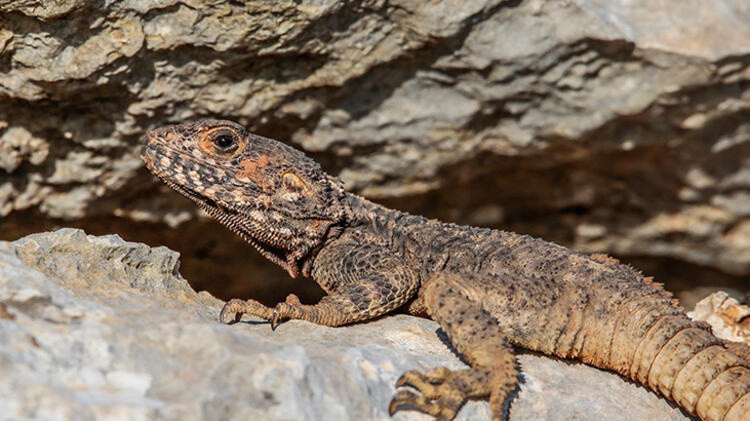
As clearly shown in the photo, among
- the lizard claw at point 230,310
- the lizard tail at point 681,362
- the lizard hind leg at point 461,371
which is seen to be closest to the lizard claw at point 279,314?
the lizard claw at point 230,310

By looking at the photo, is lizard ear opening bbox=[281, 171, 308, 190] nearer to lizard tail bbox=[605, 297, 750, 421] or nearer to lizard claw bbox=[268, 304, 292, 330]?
lizard claw bbox=[268, 304, 292, 330]

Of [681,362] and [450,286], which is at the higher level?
[450,286]

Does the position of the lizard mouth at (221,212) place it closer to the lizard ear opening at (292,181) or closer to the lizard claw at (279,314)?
the lizard ear opening at (292,181)

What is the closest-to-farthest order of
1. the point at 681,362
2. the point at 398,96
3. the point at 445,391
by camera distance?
the point at 445,391 < the point at 681,362 < the point at 398,96

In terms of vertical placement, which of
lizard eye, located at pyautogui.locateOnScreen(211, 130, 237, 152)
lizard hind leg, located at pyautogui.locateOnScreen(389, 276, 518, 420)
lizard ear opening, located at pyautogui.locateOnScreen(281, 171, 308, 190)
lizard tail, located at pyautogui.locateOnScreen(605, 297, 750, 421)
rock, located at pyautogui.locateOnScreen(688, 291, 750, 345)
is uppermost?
lizard eye, located at pyautogui.locateOnScreen(211, 130, 237, 152)

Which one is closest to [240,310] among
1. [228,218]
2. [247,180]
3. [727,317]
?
[228,218]

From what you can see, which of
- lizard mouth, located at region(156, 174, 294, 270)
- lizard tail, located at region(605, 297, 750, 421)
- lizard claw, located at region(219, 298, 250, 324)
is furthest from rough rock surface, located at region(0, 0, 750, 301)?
lizard tail, located at region(605, 297, 750, 421)

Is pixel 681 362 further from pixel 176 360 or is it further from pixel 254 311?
pixel 176 360
